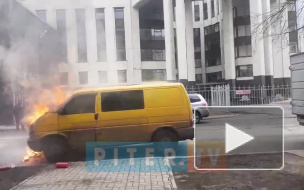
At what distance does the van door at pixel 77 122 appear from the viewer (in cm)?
566

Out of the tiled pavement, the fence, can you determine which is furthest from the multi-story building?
the fence

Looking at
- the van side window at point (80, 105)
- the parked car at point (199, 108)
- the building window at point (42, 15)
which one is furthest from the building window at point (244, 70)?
the van side window at point (80, 105)

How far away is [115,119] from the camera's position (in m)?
5.75

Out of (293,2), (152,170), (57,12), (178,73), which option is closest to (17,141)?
(57,12)

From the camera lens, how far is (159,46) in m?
27.3

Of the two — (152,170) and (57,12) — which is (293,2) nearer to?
(152,170)

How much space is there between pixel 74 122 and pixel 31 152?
126cm

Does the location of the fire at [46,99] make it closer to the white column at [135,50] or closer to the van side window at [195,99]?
the white column at [135,50]

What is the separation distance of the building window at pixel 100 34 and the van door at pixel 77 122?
177 centimetres

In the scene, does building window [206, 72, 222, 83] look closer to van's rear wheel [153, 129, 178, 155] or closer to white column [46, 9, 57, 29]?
van's rear wheel [153, 129, 178, 155]

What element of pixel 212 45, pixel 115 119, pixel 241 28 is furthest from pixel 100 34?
pixel 212 45

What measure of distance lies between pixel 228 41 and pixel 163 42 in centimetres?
586

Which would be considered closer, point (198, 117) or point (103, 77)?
point (103, 77)

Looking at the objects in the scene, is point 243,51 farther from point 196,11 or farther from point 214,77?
point 196,11
